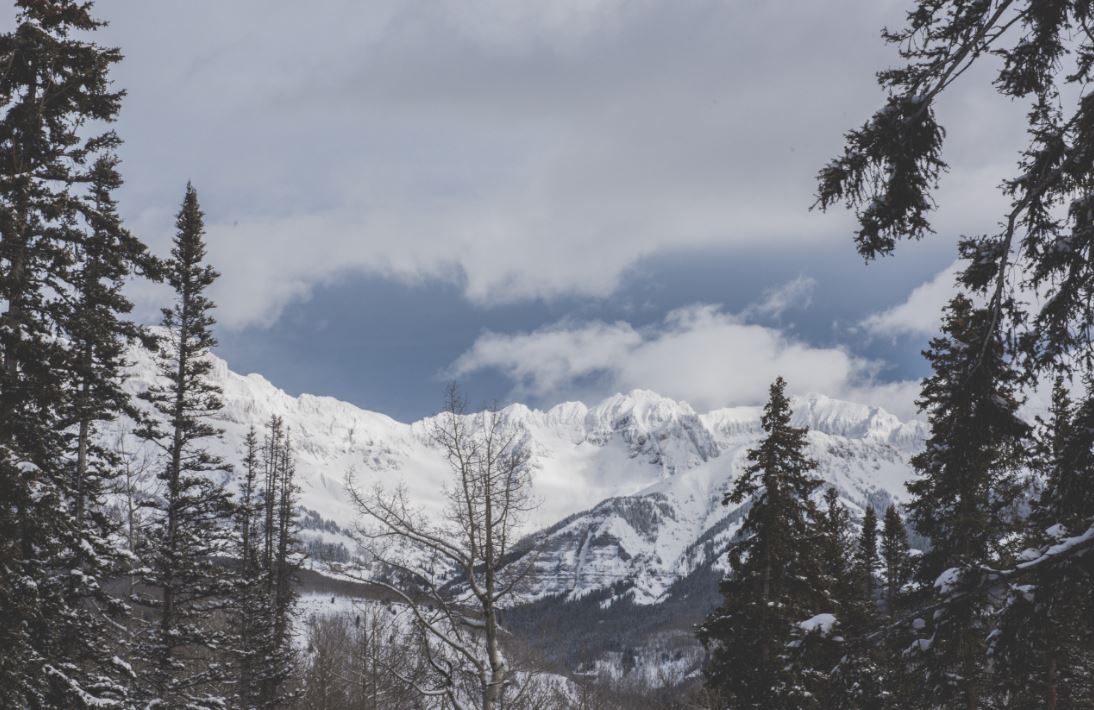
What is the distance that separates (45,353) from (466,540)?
8395mm

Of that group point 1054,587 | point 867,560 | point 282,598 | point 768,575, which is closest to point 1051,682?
point 768,575

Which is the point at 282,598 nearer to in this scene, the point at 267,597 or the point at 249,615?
the point at 267,597

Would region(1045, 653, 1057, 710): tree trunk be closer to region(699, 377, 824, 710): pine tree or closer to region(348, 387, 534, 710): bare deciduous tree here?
region(699, 377, 824, 710): pine tree

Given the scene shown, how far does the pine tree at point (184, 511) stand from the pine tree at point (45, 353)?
18.4 feet

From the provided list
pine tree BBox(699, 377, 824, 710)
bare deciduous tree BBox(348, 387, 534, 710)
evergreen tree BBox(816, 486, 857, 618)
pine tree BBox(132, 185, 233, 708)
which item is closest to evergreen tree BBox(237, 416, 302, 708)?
pine tree BBox(132, 185, 233, 708)

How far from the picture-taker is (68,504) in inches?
548

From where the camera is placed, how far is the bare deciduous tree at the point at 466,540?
13.7m

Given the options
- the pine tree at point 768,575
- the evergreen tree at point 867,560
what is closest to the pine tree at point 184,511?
the pine tree at point 768,575

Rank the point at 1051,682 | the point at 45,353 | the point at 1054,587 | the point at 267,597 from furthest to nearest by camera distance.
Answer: the point at 267,597, the point at 1051,682, the point at 45,353, the point at 1054,587

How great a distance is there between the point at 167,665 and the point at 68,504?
23.9 feet

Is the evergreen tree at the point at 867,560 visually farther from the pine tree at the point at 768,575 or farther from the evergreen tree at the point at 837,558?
the pine tree at the point at 768,575

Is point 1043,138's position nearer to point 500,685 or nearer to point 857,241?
point 857,241

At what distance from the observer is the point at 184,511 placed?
20.3 m

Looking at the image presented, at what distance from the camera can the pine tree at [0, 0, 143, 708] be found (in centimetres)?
1018
